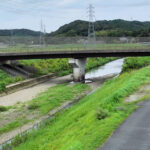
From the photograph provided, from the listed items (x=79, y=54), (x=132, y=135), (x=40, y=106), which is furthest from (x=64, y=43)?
(x=132, y=135)

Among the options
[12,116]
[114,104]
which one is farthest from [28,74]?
[114,104]

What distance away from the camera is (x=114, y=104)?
910 inches

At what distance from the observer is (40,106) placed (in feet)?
121

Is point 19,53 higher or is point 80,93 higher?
point 19,53

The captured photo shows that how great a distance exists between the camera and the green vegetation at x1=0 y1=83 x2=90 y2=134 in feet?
97.2

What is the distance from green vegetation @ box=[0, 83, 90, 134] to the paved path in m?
13.5

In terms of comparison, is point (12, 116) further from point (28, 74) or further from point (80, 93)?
point (28, 74)

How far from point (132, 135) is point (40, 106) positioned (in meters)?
22.4

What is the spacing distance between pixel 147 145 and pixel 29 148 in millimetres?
8939

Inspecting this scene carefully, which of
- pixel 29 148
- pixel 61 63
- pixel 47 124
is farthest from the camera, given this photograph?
pixel 61 63

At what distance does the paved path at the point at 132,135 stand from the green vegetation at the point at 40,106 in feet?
44.4

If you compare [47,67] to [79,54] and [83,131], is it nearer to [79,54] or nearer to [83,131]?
[79,54]

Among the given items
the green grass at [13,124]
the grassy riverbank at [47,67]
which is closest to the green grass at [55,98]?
the green grass at [13,124]

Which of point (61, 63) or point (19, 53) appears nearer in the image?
point (19, 53)
